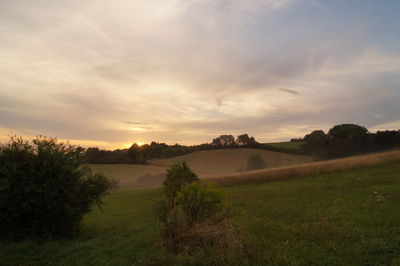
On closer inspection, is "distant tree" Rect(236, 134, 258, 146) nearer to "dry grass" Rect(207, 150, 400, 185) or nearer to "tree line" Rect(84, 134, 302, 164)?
"tree line" Rect(84, 134, 302, 164)

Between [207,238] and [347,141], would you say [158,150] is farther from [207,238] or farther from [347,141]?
[207,238]

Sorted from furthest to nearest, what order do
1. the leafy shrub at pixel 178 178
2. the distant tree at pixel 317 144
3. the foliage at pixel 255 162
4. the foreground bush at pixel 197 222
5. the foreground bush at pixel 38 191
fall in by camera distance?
the foliage at pixel 255 162, the distant tree at pixel 317 144, the leafy shrub at pixel 178 178, the foreground bush at pixel 38 191, the foreground bush at pixel 197 222

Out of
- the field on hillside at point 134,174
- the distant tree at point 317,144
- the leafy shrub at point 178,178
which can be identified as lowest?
the field on hillside at point 134,174

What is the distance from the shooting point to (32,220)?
1361 cm

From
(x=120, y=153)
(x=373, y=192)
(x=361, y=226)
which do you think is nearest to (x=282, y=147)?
(x=120, y=153)

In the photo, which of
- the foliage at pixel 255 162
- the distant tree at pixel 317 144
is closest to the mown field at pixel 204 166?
the foliage at pixel 255 162

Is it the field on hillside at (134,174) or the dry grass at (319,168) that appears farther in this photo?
the field on hillside at (134,174)

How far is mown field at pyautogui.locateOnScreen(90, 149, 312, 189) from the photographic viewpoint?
70312 mm

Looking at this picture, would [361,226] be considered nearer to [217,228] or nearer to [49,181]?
[217,228]

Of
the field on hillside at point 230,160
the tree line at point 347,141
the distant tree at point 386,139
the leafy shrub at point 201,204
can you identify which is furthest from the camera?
the field on hillside at point 230,160

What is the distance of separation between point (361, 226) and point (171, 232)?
731 centimetres

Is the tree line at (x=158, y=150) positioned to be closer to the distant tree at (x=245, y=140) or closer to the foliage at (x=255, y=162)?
the distant tree at (x=245, y=140)

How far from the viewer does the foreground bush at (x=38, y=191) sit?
1327 centimetres

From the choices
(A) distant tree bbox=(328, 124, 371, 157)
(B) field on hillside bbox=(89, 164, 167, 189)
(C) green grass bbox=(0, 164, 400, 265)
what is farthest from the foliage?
(C) green grass bbox=(0, 164, 400, 265)
